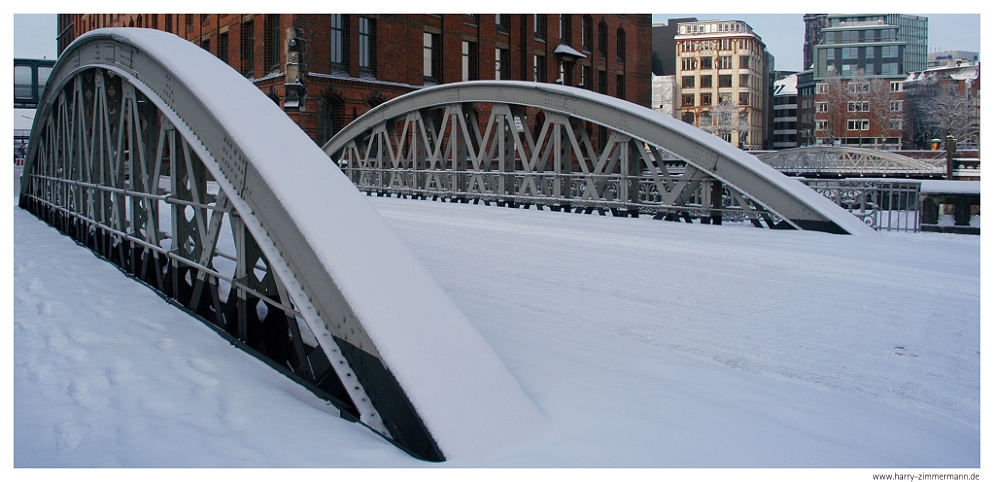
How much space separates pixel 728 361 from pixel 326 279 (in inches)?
120

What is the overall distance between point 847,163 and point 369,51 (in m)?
37.1

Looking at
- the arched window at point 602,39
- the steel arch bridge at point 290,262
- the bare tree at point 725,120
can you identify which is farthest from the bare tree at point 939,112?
the steel arch bridge at point 290,262

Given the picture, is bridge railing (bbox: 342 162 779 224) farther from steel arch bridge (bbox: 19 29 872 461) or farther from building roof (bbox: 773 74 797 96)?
building roof (bbox: 773 74 797 96)

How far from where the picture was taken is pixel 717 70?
109188 mm

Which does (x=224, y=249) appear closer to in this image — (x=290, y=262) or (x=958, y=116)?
(x=290, y=262)

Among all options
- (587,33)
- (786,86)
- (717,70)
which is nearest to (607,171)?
(587,33)

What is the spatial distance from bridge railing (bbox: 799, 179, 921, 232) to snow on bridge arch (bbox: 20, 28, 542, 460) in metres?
11.2

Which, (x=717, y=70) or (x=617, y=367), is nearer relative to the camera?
(x=617, y=367)

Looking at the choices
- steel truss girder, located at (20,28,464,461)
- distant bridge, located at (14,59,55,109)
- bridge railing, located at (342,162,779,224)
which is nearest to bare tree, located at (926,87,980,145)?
bridge railing, located at (342,162,779,224)

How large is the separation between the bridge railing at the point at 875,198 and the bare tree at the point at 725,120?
89.5m

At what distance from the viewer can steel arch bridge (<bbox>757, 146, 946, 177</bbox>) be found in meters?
47.7

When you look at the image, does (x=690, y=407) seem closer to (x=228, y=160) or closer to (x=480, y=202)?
(x=228, y=160)

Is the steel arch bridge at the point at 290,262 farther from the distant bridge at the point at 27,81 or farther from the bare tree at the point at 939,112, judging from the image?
the bare tree at the point at 939,112

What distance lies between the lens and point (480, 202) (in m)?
20.1
